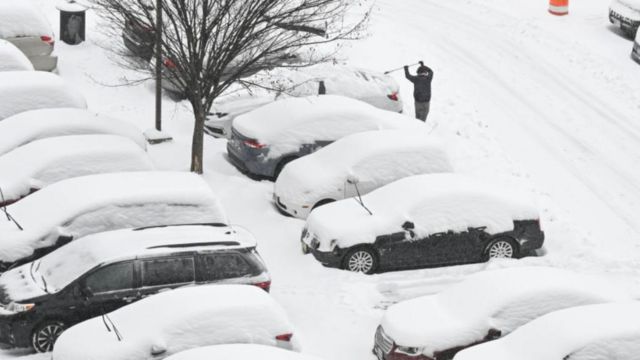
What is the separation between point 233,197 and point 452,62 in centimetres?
1047

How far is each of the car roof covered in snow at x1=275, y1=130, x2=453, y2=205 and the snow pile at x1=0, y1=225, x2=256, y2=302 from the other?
3364 mm

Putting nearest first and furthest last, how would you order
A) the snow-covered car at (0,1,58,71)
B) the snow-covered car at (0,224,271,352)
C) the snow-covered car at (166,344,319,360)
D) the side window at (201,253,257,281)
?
the snow-covered car at (166,344,319,360) → the snow-covered car at (0,224,271,352) → the side window at (201,253,257,281) → the snow-covered car at (0,1,58,71)

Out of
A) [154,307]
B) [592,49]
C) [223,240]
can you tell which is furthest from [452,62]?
[154,307]

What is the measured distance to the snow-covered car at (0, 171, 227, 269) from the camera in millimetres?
14367

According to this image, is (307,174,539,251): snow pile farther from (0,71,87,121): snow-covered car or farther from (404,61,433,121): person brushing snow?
→ (0,71,87,121): snow-covered car

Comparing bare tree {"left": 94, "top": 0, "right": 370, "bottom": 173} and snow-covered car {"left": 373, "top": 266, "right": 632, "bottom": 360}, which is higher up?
bare tree {"left": 94, "top": 0, "right": 370, "bottom": 173}

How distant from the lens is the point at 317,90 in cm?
2139

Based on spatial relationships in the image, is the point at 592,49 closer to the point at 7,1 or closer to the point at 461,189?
the point at 461,189

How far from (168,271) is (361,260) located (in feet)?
11.7

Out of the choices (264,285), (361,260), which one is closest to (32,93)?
(361,260)

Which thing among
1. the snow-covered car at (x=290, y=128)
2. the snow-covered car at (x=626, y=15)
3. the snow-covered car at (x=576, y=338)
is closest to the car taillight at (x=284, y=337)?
the snow-covered car at (x=576, y=338)

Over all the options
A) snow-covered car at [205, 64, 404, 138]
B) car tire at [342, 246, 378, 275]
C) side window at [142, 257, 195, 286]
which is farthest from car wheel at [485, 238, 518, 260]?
snow-covered car at [205, 64, 404, 138]

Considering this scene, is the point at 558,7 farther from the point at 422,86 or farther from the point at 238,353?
the point at 238,353

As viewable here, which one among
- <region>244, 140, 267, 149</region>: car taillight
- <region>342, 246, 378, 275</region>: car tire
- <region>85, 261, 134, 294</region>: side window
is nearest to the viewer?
<region>85, 261, 134, 294</region>: side window
